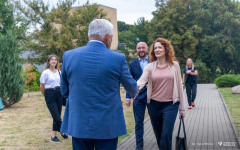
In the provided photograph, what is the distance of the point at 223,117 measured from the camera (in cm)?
1146

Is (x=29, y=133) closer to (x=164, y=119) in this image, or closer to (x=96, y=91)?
(x=164, y=119)

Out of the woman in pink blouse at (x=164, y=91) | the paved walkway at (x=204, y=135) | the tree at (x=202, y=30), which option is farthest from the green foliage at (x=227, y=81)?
the woman in pink blouse at (x=164, y=91)

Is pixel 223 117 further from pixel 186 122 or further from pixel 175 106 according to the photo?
pixel 175 106

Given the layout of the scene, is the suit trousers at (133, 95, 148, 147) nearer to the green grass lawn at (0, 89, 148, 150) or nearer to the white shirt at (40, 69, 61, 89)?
the green grass lawn at (0, 89, 148, 150)

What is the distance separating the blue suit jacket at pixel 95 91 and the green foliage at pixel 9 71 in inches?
559

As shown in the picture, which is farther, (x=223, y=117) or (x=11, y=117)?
(x=11, y=117)

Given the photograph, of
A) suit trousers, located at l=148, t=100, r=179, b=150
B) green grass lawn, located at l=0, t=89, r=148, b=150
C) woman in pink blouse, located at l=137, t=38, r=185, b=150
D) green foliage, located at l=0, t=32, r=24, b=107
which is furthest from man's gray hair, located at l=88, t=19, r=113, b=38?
green foliage, located at l=0, t=32, r=24, b=107

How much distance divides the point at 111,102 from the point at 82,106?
10.0 inches

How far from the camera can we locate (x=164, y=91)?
537 cm

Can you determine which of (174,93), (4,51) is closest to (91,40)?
(174,93)

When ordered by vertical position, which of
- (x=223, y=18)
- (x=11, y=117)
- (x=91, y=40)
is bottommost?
(x=11, y=117)

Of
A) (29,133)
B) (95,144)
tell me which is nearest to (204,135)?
(29,133)

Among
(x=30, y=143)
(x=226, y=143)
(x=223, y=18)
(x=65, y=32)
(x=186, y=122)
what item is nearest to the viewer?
(x=226, y=143)

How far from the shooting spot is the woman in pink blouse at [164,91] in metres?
5.28
